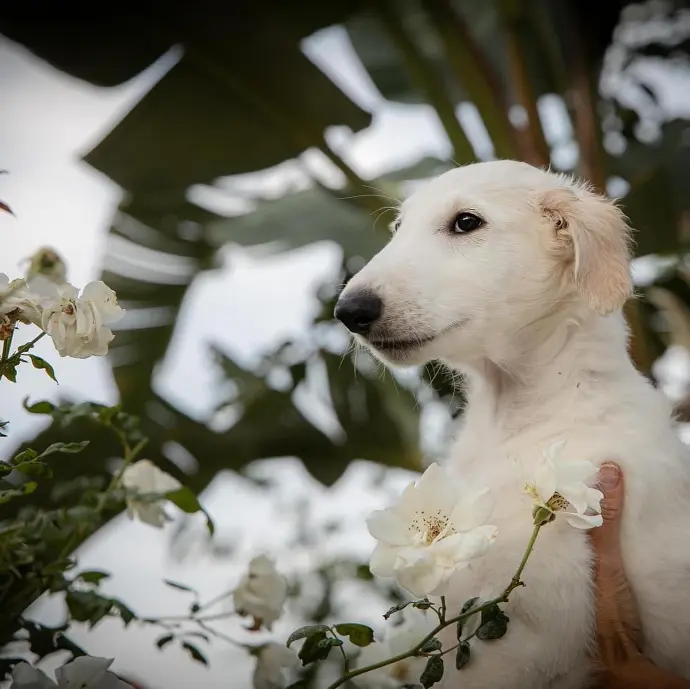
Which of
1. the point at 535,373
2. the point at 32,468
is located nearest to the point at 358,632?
the point at 32,468

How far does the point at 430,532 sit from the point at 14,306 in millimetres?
444

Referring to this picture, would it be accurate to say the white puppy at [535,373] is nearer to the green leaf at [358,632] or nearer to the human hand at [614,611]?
the human hand at [614,611]

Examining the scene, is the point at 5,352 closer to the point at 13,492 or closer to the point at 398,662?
the point at 13,492

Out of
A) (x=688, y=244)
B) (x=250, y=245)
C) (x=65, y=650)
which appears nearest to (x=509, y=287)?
(x=65, y=650)

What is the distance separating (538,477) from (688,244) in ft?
5.97

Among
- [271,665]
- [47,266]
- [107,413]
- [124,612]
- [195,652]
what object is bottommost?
[271,665]

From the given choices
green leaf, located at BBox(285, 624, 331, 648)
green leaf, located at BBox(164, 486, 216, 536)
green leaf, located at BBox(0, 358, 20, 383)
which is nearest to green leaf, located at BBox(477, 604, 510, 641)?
green leaf, located at BBox(285, 624, 331, 648)

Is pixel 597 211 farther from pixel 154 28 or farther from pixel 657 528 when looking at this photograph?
pixel 154 28

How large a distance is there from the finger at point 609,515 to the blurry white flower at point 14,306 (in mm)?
688

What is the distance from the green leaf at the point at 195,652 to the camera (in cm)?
88

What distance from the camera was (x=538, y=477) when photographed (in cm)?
76

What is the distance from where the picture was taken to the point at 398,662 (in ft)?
3.34

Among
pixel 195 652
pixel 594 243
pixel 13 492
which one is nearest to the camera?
pixel 13 492

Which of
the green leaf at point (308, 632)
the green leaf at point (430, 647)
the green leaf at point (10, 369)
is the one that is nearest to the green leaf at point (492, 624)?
the green leaf at point (430, 647)
